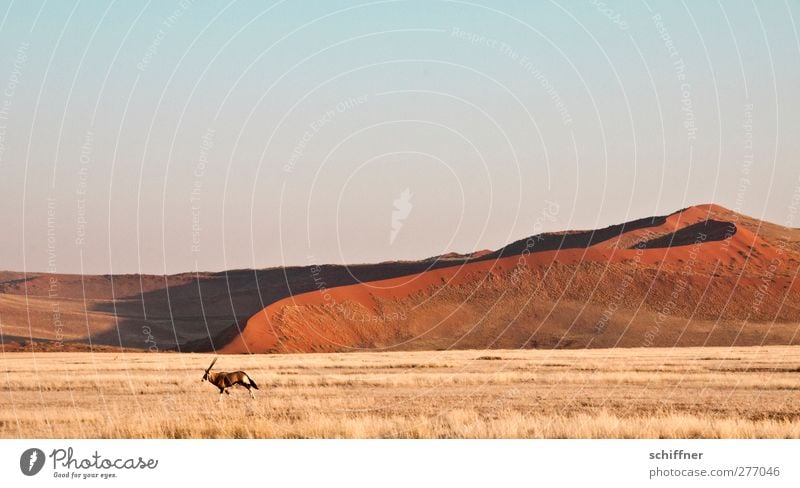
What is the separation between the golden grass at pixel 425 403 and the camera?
22.4 metres

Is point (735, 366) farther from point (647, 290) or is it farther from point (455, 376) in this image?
point (647, 290)

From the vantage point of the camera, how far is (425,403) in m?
30.1

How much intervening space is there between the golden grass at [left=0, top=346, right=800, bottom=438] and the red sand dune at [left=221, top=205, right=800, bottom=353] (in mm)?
48557

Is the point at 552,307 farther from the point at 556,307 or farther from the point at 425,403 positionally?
the point at 425,403

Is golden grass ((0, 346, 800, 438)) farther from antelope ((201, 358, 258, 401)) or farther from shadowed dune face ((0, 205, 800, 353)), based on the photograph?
shadowed dune face ((0, 205, 800, 353))

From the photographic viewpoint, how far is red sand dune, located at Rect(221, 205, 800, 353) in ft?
326

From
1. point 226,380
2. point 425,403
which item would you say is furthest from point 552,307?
point 226,380

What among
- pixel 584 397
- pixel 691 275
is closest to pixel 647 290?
pixel 691 275

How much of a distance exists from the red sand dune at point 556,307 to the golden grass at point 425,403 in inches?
1912

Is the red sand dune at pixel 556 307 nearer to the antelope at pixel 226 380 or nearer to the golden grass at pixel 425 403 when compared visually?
the golden grass at pixel 425 403

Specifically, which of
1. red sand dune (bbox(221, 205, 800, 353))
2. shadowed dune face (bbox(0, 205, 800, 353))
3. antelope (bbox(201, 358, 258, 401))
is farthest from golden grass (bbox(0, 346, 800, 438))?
shadowed dune face (bbox(0, 205, 800, 353))

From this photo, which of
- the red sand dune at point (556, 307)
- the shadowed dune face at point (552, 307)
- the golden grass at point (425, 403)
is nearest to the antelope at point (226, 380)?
the golden grass at point (425, 403)

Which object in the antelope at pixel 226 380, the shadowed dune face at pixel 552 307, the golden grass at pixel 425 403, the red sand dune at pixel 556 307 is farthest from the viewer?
the shadowed dune face at pixel 552 307

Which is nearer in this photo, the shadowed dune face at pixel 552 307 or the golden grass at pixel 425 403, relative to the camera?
the golden grass at pixel 425 403
